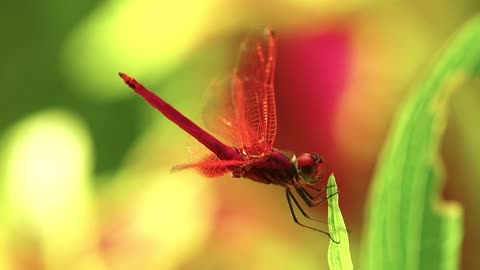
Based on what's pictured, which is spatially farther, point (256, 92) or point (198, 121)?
point (198, 121)

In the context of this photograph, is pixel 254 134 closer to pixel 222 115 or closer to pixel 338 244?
pixel 222 115

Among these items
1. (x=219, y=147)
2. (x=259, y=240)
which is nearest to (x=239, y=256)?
(x=259, y=240)

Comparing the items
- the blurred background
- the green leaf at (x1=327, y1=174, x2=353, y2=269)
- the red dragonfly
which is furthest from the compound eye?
the blurred background

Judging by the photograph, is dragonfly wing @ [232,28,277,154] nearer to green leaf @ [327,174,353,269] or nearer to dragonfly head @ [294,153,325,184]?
dragonfly head @ [294,153,325,184]

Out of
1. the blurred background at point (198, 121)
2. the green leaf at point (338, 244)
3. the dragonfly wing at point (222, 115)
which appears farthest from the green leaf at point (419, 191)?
the blurred background at point (198, 121)

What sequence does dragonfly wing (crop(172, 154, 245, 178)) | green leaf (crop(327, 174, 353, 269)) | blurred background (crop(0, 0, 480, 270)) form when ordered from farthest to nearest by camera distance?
1. blurred background (crop(0, 0, 480, 270))
2. dragonfly wing (crop(172, 154, 245, 178))
3. green leaf (crop(327, 174, 353, 269))

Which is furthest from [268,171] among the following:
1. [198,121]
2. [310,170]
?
[198,121]
